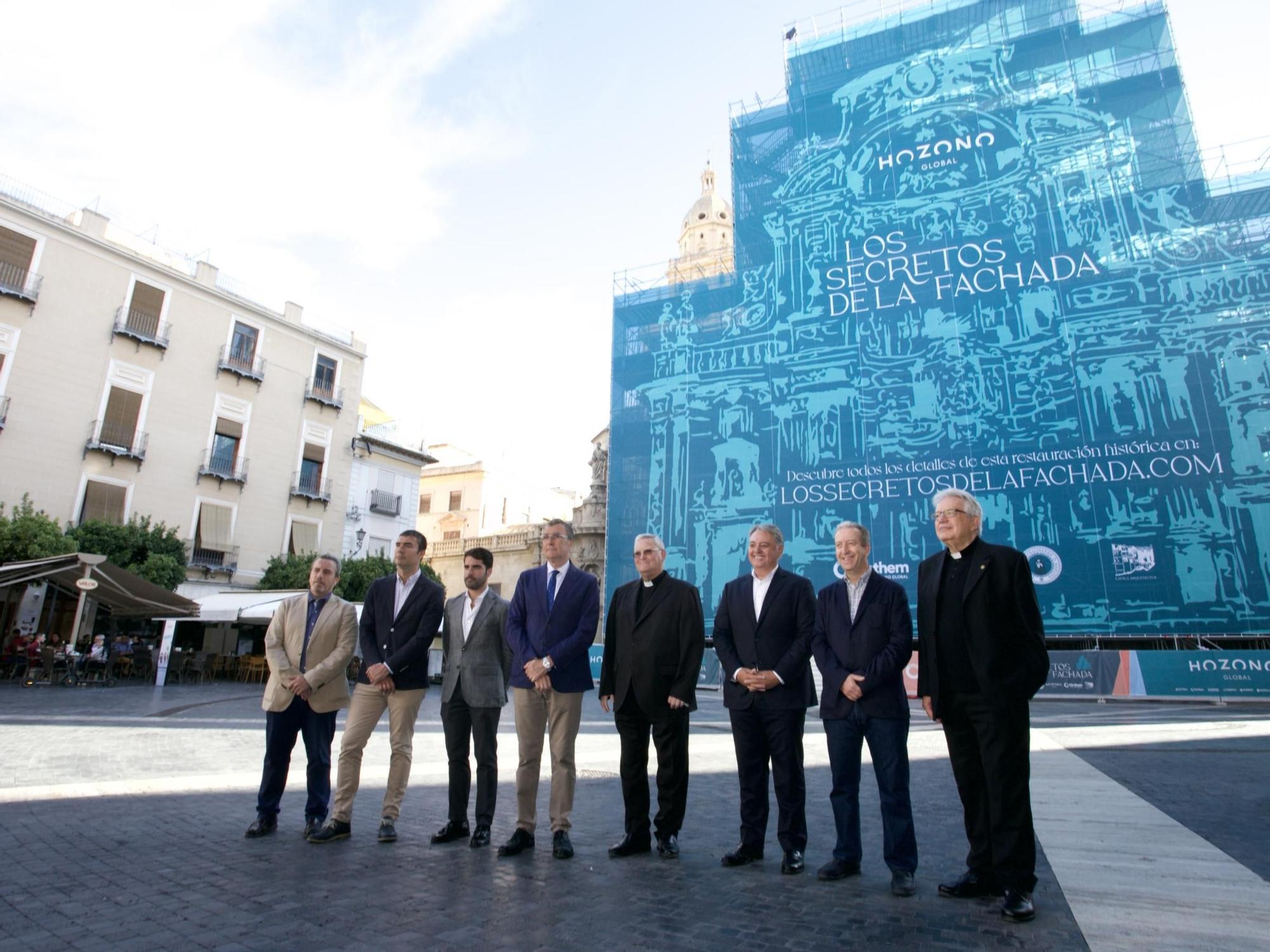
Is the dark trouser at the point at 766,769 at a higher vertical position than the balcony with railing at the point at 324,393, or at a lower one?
lower

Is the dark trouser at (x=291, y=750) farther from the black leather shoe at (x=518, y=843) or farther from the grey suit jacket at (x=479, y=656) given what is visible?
the black leather shoe at (x=518, y=843)

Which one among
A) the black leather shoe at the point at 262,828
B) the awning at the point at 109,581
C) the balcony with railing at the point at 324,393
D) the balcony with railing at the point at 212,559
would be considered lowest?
the black leather shoe at the point at 262,828

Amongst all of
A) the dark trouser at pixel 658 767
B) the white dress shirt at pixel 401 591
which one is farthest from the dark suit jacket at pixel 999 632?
the white dress shirt at pixel 401 591

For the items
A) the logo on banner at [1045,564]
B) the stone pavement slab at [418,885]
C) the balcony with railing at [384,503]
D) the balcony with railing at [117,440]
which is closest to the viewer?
the stone pavement slab at [418,885]

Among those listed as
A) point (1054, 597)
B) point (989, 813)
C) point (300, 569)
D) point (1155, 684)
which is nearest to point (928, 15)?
point (1054, 597)

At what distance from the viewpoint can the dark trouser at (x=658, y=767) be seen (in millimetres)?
3898

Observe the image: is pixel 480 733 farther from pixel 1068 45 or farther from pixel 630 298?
pixel 1068 45

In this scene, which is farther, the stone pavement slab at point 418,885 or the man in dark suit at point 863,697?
the man in dark suit at point 863,697

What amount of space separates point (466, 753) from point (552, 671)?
27.8 inches

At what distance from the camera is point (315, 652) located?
4.49m

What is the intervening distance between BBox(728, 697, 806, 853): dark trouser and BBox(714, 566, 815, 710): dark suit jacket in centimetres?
7

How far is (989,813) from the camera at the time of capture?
3.21 m

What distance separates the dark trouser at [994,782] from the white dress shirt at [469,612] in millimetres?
2557

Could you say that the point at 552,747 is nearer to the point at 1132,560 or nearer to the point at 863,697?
the point at 863,697
